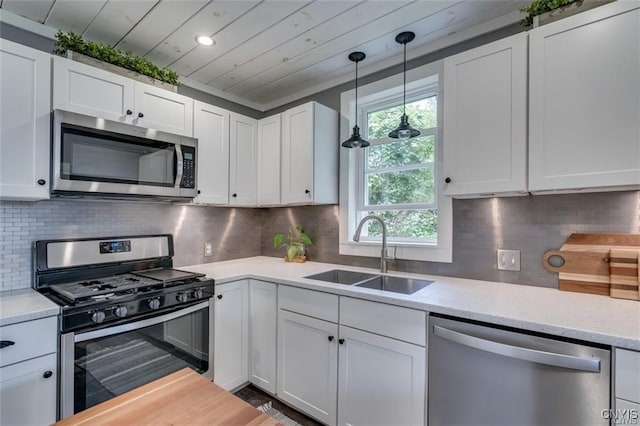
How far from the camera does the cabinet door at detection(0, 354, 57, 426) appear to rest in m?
1.22

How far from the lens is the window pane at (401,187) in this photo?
2.18 m

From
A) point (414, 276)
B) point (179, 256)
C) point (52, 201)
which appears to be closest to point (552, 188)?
point (414, 276)

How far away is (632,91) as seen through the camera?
1.24m

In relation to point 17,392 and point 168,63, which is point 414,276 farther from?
point 168,63

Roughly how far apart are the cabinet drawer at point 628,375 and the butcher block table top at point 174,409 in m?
1.14

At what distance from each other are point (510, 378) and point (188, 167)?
84.4 inches

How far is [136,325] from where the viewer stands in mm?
1580

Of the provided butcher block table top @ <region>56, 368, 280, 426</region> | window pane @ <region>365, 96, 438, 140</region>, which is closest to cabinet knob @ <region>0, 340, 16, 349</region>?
butcher block table top @ <region>56, 368, 280, 426</region>

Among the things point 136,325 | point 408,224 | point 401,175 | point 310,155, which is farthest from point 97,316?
point 401,175

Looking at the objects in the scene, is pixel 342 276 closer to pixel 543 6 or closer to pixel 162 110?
pixel 162 110

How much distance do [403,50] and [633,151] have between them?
146 cm

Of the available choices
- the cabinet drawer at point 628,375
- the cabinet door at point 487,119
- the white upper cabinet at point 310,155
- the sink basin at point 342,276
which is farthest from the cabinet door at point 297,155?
the cabinet drawer at point 628,375

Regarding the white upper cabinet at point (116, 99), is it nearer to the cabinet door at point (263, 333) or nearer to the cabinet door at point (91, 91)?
the cabinet door at point (91, 91)
